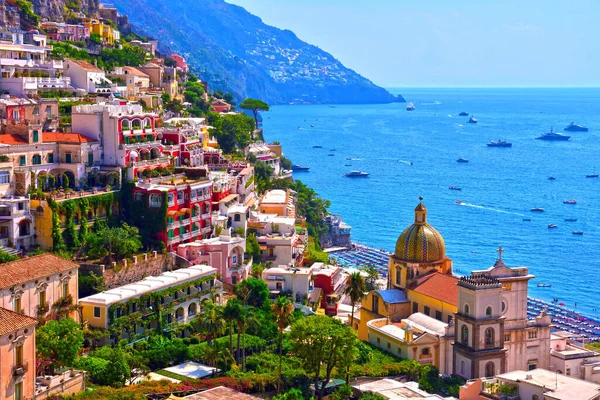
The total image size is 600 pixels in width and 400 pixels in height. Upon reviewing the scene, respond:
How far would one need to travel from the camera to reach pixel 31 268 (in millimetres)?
51125

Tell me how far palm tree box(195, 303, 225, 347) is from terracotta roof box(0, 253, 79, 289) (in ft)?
26.0

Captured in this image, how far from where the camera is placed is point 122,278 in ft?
199

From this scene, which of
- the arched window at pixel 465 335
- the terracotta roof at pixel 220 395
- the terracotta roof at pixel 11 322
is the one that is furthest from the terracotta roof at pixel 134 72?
the terracotta roof at pixel 11 322

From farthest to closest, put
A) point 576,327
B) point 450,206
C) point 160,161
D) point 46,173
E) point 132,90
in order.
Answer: point 450,206
point 132,90
point 576,327
point 160,161
point 46,173

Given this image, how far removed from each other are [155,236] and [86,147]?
26.2 feet

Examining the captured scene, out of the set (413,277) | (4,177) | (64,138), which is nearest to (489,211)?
(413,277)

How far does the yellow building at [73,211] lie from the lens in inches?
2379

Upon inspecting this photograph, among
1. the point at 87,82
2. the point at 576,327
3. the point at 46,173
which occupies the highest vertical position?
the point at 87,82

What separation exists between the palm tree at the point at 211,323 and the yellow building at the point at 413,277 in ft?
35.5

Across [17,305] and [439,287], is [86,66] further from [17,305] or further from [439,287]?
[17,305]

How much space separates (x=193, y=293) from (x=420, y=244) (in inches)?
595

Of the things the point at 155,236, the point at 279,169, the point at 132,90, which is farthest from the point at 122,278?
the point at 279,169

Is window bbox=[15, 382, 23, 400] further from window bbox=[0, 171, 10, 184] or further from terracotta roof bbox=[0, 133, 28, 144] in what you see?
terracotta roof bbox=[0, 133, 28, 144]

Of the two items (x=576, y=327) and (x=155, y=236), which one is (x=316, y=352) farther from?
(x=576, y=327)
